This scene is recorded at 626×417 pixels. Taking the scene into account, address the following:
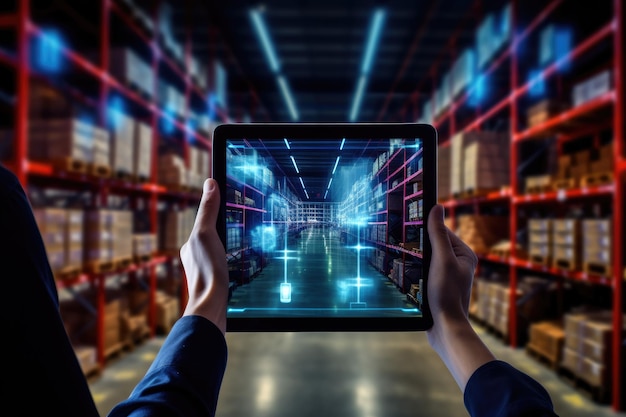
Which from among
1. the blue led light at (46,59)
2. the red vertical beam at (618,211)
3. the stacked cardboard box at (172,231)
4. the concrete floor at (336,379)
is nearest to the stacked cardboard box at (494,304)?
the concrete floor at (336,379)

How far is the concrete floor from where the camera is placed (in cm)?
331

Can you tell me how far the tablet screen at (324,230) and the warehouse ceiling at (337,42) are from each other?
5625 mm

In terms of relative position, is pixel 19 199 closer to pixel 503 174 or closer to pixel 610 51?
pixel 503 174

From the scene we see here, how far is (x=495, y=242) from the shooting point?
596cm

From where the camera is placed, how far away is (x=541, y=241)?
4492mm

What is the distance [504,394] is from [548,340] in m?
4.18

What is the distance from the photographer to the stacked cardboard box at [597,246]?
348cm

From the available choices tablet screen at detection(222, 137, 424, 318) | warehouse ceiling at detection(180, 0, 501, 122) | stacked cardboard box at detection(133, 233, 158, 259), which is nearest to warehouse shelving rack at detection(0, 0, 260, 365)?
stacked cardboard box at detection(133, 233, 158, 259)

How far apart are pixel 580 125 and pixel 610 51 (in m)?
1.48

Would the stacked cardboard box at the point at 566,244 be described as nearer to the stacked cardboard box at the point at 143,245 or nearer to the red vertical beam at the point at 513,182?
the red vertical beam at the point at 513,182

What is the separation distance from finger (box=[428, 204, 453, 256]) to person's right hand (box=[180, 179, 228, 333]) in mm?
550

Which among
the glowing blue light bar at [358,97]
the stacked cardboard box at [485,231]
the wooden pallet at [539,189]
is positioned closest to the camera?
the wooden pallet at [539,189]

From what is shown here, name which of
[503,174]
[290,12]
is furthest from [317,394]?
[290,12]

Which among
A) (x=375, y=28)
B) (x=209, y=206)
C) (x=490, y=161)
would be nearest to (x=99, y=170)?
(x=209, y=206)
